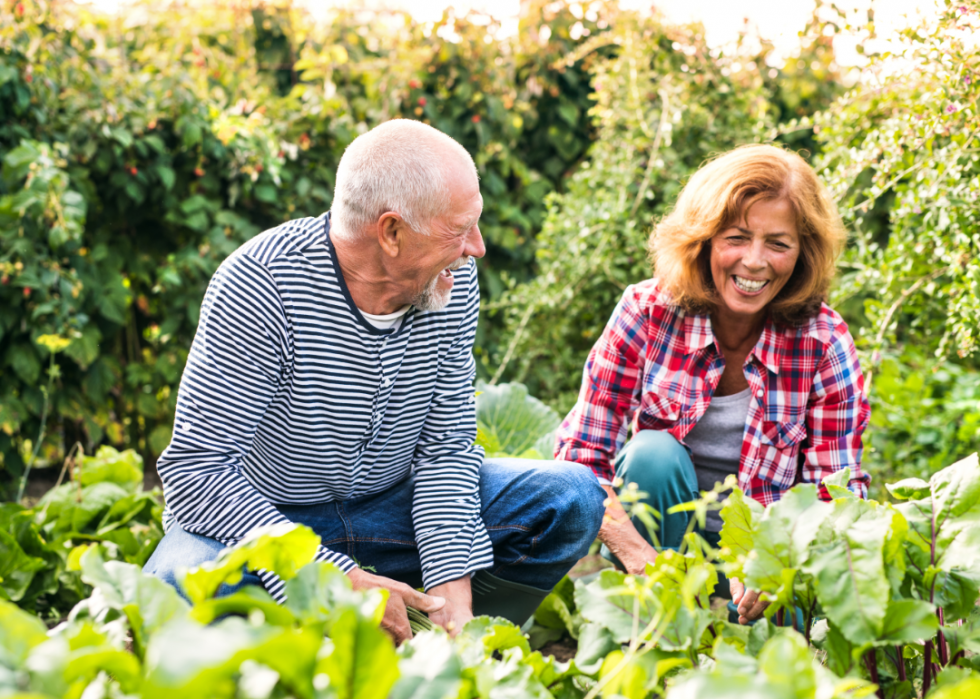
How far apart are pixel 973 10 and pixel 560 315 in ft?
6.06

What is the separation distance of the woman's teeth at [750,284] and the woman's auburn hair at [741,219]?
0.08 meters

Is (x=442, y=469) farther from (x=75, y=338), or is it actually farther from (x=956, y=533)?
(x=75, y=338)

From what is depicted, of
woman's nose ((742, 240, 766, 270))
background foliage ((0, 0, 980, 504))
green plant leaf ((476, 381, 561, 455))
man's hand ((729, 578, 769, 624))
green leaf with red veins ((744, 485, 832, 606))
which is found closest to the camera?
green leaf with red veins ((744, 485, 832, 606))

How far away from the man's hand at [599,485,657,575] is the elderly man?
0.08 meters

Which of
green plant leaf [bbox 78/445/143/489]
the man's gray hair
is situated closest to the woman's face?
the man's gray hair

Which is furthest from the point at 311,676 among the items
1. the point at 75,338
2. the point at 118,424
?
the point at 118,424

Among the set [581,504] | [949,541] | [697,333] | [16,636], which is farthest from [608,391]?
[16,636]

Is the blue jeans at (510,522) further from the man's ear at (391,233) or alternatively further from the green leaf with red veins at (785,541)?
the green leaf with red veins at (785,541)

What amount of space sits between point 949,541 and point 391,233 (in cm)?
108

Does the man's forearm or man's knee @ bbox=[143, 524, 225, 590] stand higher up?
man's knee @ bbox=[143, 524, 225, 590]

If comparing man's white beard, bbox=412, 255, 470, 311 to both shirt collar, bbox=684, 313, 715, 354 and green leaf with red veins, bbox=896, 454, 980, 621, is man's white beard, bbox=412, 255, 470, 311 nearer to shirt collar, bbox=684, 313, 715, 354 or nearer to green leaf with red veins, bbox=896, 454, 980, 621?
shirt collar, bbox=684, 313, 715, 354

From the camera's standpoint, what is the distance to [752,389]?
205 cm

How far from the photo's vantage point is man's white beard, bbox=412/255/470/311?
1.73 metres

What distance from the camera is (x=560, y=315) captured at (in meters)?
3.41
